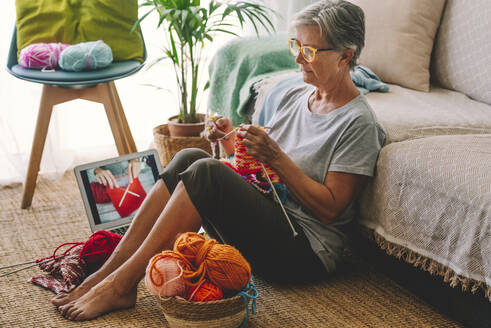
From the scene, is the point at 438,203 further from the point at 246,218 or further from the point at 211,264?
the point at 211,264

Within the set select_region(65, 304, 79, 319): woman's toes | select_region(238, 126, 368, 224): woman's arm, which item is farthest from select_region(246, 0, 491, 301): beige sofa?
select_region(65, 304, 79, 319): woman's toes

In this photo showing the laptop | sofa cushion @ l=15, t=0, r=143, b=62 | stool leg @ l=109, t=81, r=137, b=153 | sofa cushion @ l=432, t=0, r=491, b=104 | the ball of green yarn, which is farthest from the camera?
stool leg @ l=109, t=81, r=137, b=153

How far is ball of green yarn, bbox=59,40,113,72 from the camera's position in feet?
6.72

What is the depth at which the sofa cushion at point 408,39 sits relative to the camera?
2.07 meters

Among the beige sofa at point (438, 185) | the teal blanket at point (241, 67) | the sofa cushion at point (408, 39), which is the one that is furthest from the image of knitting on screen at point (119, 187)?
the sofa cushion at point (408, 39)

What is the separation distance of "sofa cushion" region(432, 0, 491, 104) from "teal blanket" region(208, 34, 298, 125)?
634 millimetres

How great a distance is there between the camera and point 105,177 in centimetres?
183

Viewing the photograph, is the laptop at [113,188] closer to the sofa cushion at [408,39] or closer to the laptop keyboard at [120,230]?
the laptop keyboard at [120,230]

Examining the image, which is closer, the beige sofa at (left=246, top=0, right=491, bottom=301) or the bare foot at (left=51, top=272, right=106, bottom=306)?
the beige sofa at (left=246, top=0, right=491, bottom=301)

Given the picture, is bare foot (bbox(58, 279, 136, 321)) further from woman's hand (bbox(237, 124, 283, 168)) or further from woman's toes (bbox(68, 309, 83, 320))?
woman's hand (bbox(237, 124, 283, 168))

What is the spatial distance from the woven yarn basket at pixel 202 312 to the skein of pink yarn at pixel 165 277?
0.9 inches

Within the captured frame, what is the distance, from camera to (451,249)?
50.4 inches

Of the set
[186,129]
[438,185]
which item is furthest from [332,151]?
[186,129]

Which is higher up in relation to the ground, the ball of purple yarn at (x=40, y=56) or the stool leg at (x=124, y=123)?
the ball of purple yarn at (x=40, y=56)
